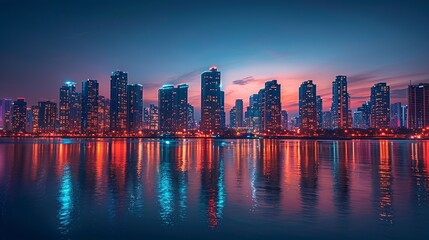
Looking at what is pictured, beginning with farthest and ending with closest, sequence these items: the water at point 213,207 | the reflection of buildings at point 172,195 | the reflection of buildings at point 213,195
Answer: the reflection of buildings at point 172,195 → the reflection of buildings at point 213,195 → the water at point 213,207

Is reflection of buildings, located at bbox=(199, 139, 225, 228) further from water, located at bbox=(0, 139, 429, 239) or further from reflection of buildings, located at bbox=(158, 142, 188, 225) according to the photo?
reflection of buildings, located at bbox=(158, 142, 188, 225)

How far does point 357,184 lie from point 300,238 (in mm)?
15531

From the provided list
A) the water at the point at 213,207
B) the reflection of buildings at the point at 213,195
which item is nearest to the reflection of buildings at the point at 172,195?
the water at the point at 213,207

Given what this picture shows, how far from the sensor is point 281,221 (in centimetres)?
1673

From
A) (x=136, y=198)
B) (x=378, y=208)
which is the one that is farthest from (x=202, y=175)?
(x=378, y=208)

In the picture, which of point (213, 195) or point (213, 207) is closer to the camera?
point (213, 207)

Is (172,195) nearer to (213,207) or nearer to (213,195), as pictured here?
(213,195)

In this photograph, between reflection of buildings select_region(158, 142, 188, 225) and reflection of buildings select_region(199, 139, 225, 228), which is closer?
reflection of buildings select_region(199, 139, 225, 228)

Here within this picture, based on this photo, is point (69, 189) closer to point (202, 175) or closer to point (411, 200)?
point (202, 175)

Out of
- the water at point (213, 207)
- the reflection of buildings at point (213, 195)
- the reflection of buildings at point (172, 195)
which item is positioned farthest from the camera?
the reflection of buildings at point (172, 195)

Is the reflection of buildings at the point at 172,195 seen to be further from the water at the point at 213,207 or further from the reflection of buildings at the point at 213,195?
the reflection of buildings at the point at 213,195

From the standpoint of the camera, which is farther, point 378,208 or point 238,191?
point 238,191

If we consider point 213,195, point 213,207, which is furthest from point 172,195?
point 213,207

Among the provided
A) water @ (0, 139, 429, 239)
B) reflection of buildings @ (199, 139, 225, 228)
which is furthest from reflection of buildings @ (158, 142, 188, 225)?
reflection of buildings @ (199, 139, 225, 228)
